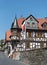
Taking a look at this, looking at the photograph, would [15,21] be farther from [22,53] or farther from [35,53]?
[35,53]

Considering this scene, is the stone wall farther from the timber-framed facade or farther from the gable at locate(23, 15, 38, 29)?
the gable at locate(23, 15, 38, 29)

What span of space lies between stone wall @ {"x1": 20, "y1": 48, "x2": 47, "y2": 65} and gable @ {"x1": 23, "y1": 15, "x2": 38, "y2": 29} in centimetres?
2259

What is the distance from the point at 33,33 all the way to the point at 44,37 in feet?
7.88

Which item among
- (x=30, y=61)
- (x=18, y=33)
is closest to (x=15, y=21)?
(x=18, y=33)

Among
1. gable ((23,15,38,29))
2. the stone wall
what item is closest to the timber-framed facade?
gable ((23,15,38,29))

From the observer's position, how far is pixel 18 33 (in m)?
51.9

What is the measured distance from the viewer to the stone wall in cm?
2553

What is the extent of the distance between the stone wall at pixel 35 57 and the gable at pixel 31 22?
74.1 ft

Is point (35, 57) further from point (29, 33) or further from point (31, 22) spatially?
point (31, 22)

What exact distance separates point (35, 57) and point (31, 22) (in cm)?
2623

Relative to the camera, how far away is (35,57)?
27.1m

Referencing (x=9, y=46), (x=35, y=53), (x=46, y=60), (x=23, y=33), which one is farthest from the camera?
(x=9, y=46)

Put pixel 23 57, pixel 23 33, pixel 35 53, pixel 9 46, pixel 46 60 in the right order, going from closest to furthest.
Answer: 1. pixel 46 60
2. pixel 35 53
3. pixel 23 57
4. pixel 23 33
5. pixel 9 46

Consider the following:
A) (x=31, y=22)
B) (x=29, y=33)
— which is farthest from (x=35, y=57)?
(x=31, y=22)
